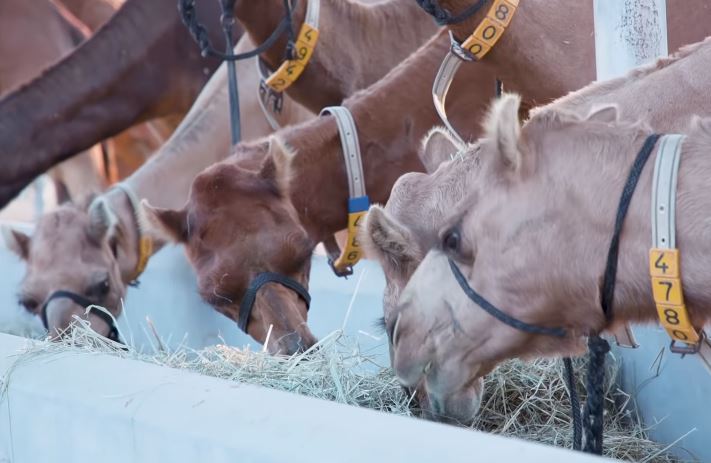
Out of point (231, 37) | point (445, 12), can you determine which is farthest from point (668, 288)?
point (231, 37)

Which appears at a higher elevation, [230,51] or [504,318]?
Answer: [230,51]

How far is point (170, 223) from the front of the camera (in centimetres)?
422

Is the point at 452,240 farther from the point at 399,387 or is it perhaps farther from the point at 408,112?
the point at 408,112

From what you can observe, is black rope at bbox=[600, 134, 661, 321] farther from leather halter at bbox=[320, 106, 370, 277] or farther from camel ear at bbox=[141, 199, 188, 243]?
camel ear at bbox=[141, 199, 188, 243]

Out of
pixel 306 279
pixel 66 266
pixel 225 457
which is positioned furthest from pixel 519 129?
pixel 66 266

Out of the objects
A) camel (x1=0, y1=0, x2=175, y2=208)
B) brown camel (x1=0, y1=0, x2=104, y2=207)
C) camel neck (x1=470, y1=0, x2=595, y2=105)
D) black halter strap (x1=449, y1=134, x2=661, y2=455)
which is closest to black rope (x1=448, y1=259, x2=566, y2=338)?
black halter strap (x1=449, y1=134, x2=661, y2=455)

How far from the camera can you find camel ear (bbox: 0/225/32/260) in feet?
18.7

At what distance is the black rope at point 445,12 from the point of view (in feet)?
12.6

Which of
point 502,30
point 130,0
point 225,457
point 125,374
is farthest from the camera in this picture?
point 130,0

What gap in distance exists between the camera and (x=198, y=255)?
13.5 ft

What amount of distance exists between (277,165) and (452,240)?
155cm

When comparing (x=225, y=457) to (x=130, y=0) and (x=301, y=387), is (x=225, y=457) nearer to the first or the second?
(x=301, y=387)

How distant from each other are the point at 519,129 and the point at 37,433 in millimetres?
1502

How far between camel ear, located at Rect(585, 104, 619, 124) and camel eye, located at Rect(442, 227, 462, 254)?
436 millimetres
